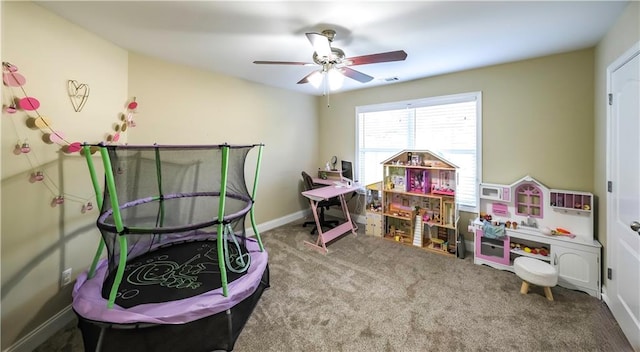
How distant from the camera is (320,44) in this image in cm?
190

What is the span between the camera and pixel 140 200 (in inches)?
86.0

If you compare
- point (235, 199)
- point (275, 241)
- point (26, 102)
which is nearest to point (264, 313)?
point (235, 199)

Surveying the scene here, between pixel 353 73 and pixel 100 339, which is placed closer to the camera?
pixel 100 339

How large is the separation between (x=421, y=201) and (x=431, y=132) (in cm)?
104

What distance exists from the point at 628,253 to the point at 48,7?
465 cm

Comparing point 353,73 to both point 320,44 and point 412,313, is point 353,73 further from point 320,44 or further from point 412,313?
point 412,313

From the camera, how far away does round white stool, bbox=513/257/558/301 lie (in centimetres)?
221

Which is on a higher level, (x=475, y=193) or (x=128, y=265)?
(x=475, y=193)

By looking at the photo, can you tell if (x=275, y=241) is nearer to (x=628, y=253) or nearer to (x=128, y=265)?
(x=128, y=265)

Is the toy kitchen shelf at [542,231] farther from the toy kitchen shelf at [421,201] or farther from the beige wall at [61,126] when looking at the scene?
the beige wall at [61,126]

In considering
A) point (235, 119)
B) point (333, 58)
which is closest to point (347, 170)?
point (235, 119)

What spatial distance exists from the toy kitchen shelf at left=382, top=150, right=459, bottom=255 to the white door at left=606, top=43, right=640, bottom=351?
135 cm

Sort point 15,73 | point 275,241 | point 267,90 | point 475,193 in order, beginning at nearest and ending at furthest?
point 15,73, point 475,193, point 275,241, point 267,90

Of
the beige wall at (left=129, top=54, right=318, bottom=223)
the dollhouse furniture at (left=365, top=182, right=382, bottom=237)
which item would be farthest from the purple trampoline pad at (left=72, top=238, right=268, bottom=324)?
the dollhouse furniture at (left=365, top=182, right=382, bottom=237)
